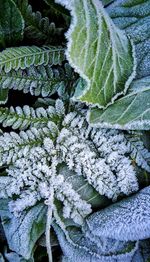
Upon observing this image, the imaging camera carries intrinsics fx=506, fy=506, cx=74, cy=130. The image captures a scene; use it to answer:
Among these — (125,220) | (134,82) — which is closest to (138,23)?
(134,82)

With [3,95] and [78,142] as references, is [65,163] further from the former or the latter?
[3,95]

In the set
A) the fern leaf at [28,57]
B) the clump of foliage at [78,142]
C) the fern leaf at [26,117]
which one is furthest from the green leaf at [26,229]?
the fern leaf at [28,57]

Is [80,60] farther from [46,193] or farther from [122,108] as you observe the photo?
[46,193]

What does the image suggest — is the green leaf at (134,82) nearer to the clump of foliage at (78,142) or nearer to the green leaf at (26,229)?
the clump of foliage at (78,142)

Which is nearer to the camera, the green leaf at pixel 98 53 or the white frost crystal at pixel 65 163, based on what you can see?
the green leaf at pixel 98 53

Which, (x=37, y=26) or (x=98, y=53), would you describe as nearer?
(x=98, y=53)

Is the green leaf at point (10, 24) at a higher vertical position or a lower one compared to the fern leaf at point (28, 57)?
higher

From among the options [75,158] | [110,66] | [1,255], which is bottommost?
[1,255]

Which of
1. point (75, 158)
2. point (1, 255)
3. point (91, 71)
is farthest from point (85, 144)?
point (1, 255)
